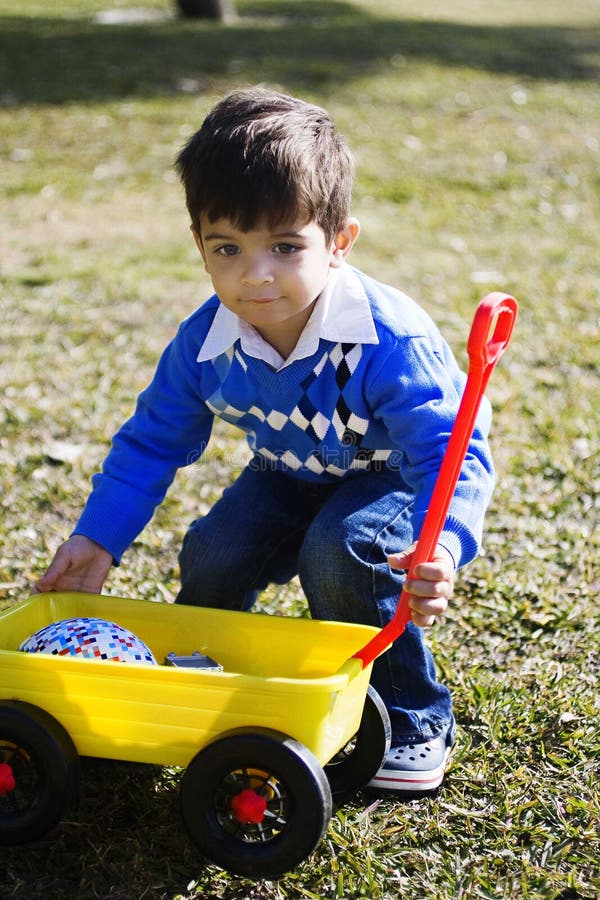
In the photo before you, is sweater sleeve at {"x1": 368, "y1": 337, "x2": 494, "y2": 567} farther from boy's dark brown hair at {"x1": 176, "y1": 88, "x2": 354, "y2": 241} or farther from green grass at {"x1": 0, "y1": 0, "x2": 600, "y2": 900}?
green grass at {"x1": 0, "y1": 0, "x2": 600, "y2": 900}

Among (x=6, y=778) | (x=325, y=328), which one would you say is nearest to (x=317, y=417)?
(x=325, y=328)

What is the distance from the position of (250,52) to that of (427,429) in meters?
8.37

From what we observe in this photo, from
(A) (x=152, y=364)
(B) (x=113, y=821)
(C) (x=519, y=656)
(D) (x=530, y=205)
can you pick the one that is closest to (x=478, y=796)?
(C) (x=519, y=656)

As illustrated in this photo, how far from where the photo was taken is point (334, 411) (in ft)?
6.91

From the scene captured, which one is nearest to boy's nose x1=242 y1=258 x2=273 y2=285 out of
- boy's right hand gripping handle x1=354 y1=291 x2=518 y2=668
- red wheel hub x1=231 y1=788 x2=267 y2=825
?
boy's right hand gripping handle x1=354 y1=291 x2=518 y2=668

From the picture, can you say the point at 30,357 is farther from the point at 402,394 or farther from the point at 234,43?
the point at 234,43

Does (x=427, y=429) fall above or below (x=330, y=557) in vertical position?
above

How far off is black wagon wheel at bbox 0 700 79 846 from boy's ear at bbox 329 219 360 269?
0.98m

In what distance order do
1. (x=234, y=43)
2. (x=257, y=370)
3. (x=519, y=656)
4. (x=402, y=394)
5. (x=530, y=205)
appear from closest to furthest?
1. (x=402, y=394)
2. (x=257, y=370)
3. (x=519, y=656)
4. (x=530, y=205)
5. (x=234, y=43)

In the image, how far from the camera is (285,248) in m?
1.97

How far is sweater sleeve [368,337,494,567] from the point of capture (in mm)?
1894

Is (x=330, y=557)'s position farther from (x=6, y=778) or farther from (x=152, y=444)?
(x=6, y=778)

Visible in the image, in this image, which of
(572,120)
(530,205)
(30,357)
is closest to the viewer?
(30,357)

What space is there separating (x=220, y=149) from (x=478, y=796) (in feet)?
4.10
